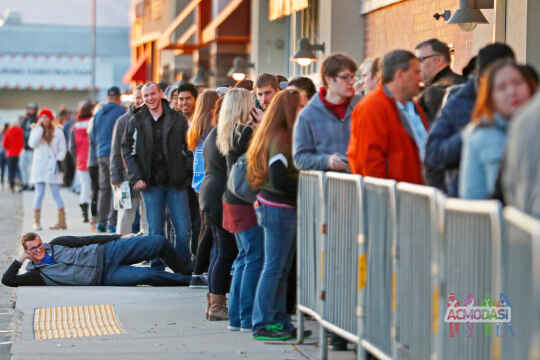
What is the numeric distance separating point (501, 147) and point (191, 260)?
259 inches

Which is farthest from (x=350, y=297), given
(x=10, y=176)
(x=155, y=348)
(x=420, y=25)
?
(x=10, y=176)

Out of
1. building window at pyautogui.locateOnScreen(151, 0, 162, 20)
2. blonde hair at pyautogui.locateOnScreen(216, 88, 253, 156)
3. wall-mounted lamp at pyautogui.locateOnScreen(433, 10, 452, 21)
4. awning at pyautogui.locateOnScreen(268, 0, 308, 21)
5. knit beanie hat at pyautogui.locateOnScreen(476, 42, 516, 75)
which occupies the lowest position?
blonde hair at pyautogui.locateOnScreen(216, 88, 253, 156)

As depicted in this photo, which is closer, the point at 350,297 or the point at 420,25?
the point at 350,297

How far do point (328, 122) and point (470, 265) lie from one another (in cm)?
287

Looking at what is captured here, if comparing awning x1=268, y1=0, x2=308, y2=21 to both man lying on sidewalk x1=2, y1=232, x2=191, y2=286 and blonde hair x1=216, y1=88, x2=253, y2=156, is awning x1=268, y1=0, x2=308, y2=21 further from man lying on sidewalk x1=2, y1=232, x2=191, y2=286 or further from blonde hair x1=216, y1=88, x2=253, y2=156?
blonde hair x1=216, y1=88, x2=253, y2=156

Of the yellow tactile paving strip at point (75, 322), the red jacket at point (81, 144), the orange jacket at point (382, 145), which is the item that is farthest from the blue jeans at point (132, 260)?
the red jacket at point (81, 144)

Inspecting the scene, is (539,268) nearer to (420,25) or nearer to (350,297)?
(350,297)

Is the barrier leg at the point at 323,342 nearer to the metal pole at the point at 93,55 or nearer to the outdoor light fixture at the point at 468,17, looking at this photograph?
the outdoor light fixture at the point at 468,17

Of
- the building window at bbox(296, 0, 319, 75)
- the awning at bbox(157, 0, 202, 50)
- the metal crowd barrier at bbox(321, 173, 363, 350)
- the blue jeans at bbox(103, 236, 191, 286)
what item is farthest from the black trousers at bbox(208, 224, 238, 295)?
the awning at bbox(157, 0, 202, 50)

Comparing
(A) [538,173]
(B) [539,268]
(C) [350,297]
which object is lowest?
(C) [350,297]

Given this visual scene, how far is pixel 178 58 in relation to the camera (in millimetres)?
36125

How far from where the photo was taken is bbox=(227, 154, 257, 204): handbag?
7.41 meters

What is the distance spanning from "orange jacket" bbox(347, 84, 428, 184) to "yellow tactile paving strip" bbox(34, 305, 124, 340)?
2.59m

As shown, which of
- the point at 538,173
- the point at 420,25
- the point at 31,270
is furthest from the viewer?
the point at 420,25
